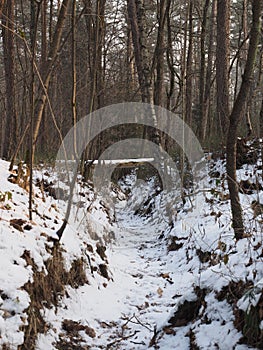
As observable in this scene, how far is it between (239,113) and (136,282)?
2.67m

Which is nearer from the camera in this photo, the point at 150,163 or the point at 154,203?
the point at 154,203

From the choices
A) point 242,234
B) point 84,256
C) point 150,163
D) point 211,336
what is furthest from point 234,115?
point 150,163

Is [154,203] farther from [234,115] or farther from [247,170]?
[234,115]

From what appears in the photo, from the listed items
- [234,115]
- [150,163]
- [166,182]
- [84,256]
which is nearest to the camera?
[234,115]

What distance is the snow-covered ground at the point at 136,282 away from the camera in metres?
2.71

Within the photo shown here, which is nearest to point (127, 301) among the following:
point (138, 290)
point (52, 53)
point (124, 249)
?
point (138, 290)

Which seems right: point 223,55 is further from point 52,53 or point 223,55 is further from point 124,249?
point 124,249

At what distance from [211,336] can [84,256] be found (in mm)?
2312

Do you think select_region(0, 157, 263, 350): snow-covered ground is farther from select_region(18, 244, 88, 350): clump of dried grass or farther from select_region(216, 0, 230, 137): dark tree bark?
select_region(216, 0, 230, 137): dark tree bark

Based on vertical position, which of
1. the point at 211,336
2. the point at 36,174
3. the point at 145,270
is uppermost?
the point at 36,174

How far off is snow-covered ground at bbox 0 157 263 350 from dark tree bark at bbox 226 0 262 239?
19 centimetres

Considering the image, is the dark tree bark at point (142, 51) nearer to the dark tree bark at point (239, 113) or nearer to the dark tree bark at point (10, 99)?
the dark tree bark at point (10, 99)

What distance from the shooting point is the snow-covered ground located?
2711 mm

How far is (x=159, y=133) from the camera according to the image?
9.70m
